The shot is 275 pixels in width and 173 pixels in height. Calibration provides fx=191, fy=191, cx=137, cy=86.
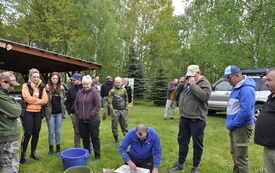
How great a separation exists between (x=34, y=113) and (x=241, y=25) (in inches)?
331

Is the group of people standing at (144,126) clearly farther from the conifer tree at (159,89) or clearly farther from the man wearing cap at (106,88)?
the conifer tree at (159,89)

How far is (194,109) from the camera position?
329 centimetres

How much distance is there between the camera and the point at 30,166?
3678mm

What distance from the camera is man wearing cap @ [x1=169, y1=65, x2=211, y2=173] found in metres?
3.24

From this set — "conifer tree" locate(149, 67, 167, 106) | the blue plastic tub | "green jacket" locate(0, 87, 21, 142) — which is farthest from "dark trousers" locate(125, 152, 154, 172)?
"conifer tree" locate(149, 67, 167, 106)

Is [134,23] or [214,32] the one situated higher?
[134,23]

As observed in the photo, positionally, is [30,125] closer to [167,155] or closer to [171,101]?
[167,155]

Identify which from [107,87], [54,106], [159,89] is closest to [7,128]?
[54,106]

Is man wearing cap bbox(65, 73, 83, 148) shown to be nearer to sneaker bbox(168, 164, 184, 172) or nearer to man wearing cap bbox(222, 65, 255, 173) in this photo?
sneaker bbox(168, 164, 184, 172)

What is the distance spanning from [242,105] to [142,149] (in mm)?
1615

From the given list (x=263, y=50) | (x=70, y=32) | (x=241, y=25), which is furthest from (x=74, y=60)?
(x=70, y=32)

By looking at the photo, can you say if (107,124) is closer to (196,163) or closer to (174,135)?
(174,135)

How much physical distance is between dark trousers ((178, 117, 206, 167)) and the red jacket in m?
1.71

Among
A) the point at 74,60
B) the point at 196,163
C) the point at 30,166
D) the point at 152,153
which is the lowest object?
the point at 30,166
